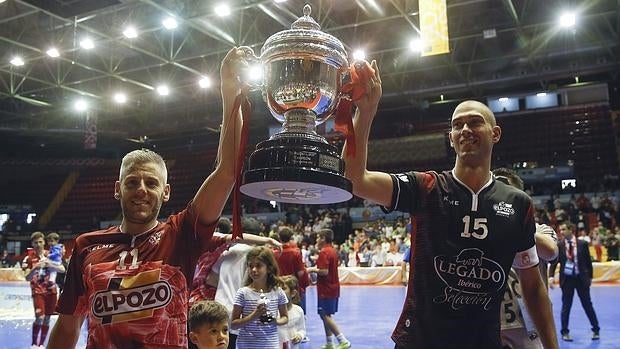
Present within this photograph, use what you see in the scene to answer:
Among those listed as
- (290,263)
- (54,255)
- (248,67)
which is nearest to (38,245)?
(54,255)

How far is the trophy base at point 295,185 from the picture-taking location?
1604 mm

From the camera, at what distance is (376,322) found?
28.2 ft

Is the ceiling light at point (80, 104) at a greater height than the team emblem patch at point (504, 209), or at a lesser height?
greater

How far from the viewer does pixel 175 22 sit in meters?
12.7

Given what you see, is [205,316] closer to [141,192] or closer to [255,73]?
[141,192]

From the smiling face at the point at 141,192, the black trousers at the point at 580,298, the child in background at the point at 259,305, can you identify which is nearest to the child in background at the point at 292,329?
the child in background at the point at 259,305

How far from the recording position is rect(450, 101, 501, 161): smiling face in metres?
2.10

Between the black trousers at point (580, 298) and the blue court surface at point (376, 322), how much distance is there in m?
0.20

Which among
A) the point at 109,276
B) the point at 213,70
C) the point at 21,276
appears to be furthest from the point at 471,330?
the point at 21,276

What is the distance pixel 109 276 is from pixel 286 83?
34.3 inches

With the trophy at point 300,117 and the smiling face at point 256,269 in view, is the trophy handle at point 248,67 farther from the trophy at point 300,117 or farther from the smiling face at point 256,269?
the smiling face at point 256,269

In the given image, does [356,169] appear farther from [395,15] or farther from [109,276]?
[395,15]

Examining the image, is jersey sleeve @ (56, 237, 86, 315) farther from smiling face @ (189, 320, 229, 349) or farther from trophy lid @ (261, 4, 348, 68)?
trophy lid @ (261, 4, 348, 68)

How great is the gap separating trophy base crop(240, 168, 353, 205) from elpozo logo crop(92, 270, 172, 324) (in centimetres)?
44
